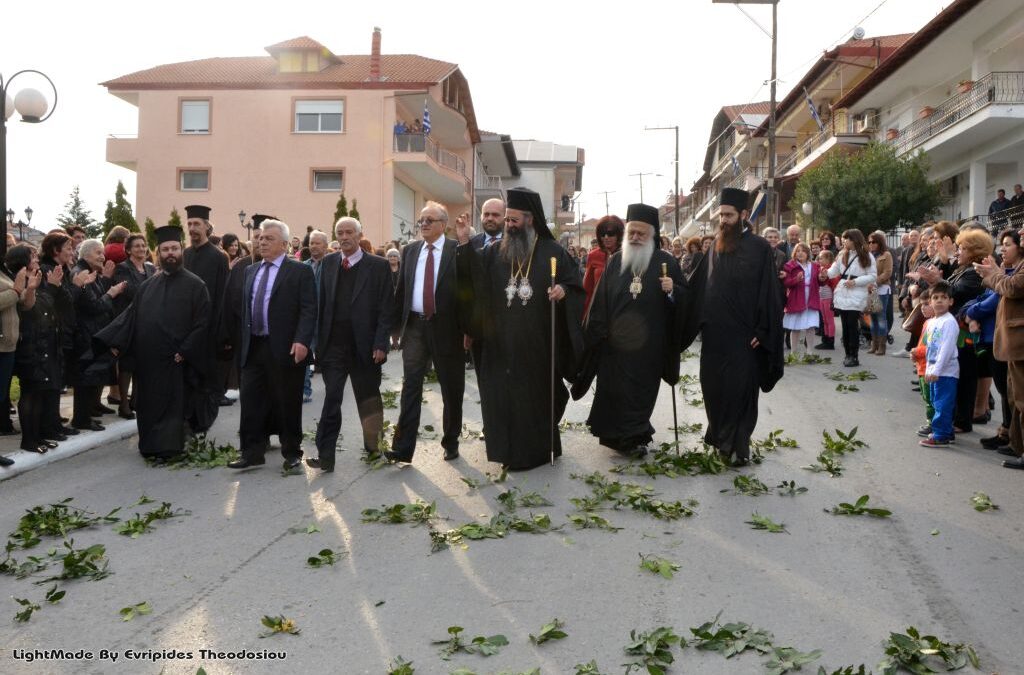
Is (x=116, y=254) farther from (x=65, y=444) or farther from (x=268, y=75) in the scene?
(x=268, y=75)

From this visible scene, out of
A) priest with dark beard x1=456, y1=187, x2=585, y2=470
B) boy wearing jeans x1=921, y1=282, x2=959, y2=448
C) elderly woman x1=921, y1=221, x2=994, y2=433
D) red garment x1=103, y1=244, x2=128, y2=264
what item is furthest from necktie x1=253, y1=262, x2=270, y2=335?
elderly woman x1=921, y1=221, x2=994, y2=433

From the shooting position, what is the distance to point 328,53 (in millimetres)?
41688

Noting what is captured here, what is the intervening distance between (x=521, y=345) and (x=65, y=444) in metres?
4.28

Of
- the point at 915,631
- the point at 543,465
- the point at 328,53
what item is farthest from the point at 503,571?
the point at 328,53

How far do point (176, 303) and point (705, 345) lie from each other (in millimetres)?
4663

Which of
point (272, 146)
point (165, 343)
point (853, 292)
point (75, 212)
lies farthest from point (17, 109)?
point (75, 212)

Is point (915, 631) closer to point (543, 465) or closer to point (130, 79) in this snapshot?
point (543, 465)

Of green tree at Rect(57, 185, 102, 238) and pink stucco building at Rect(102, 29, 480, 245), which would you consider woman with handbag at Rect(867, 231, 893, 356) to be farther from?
green tree at Rect(57, 185, 102, 238)

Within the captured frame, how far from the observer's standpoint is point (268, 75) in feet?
135

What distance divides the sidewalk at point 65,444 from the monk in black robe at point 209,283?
0.96 meters

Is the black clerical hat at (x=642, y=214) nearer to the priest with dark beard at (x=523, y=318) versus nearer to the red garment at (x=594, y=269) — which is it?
the priest with dark beard at (x=523, y=318)

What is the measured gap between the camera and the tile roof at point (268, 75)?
1570 inches

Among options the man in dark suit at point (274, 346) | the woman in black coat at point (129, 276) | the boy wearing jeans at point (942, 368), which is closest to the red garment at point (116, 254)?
the woman in black coat at point (129, 276)

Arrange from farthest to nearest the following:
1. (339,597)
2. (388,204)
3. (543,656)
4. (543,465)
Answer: (388,204) < (543,465) < (339,597) < (543,656)
